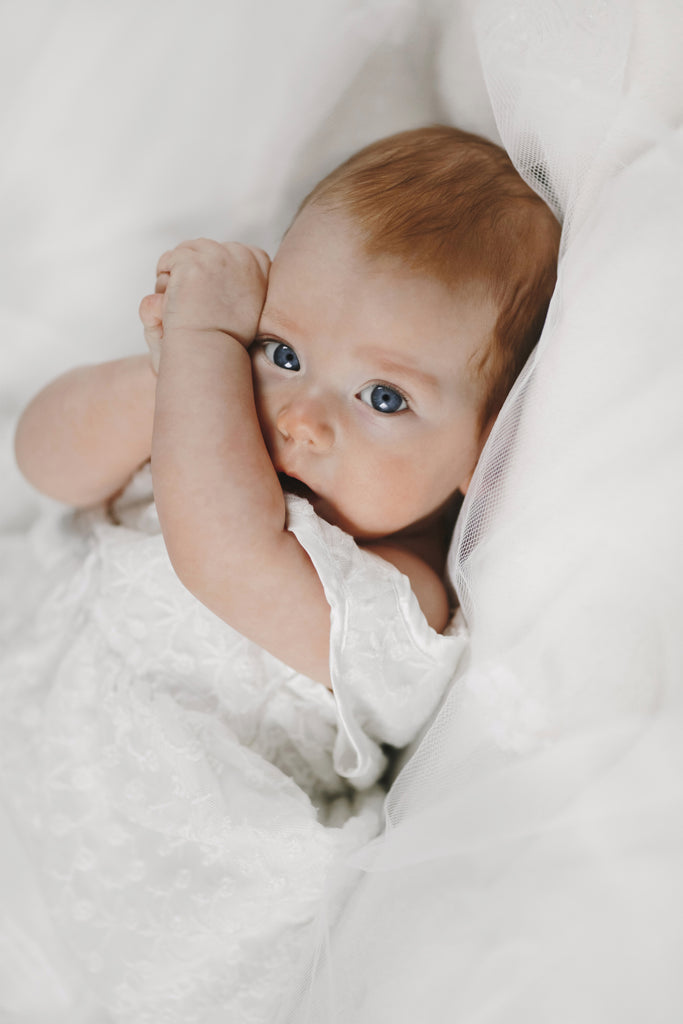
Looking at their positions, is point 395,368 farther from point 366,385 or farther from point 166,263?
point 166,263

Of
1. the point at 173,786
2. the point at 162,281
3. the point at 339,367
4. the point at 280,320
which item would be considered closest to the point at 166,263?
the point at 162,281

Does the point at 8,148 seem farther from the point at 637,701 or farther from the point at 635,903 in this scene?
the point at 635,903

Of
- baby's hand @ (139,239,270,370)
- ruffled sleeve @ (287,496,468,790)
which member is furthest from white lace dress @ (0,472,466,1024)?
baby's hand @ (139,239,270,370)

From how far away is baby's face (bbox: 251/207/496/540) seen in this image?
963mm

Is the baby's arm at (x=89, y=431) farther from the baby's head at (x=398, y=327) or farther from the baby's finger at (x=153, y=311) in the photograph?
the baby's head at (x=398, y=327)

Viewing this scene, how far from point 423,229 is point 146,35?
0.58 m

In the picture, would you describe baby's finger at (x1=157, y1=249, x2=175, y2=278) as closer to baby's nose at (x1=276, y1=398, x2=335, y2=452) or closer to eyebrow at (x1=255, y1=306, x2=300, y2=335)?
eyebrow at (x1=255, y1=306, x2=300, y2=335)

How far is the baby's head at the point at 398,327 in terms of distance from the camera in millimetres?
966

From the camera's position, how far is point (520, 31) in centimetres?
94

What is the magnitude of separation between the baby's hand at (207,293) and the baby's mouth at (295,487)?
175 millimetres

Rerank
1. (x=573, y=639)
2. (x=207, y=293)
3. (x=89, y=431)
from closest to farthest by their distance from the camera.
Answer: (x=573, y=639) → (x=207, y=293) → (x=89, y=431)

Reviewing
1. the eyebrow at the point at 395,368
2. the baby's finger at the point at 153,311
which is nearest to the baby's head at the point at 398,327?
the eyebrow at the point at 395,368

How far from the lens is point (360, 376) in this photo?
976 mm

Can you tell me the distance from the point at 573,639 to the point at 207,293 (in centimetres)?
58
